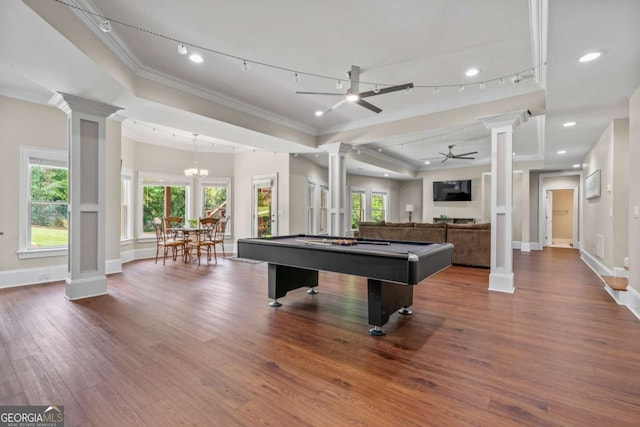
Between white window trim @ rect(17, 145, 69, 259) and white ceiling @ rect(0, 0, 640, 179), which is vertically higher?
white ceiling @ rect(0, 0, 640, 179)

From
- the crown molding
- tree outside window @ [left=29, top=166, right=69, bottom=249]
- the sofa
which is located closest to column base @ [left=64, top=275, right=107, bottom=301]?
tree outside window @ [left=29, top=166, right=69, bottom=249]

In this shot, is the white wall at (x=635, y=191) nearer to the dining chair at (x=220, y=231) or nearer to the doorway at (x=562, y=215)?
the dining chair at (x=220, y=231)

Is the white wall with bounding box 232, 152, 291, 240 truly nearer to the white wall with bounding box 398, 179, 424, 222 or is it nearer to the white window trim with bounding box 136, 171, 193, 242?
the white window trim with bounding box 136, 171, 193, 242

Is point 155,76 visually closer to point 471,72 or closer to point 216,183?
point 471,72

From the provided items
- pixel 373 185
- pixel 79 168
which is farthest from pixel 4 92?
pixel 373 185

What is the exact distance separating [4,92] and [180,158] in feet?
11.9

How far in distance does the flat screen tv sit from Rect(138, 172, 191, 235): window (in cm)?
827

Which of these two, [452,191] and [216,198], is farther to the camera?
[452,191]

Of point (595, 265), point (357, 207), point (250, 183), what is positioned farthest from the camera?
point (357, 207)

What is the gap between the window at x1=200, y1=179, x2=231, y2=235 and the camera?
8228 mm

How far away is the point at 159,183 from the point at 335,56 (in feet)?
19.5

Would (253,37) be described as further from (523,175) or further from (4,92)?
(523,175)

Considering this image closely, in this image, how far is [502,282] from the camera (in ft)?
13.9

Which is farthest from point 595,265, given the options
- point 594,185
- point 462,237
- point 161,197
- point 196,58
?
point 161,197
